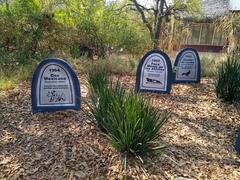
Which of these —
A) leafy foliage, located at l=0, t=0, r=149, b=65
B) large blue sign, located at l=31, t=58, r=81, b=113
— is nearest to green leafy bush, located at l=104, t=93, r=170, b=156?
large blue sign, located at l=31, t=58, r=81, b=113

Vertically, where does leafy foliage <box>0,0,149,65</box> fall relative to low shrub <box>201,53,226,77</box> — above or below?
above

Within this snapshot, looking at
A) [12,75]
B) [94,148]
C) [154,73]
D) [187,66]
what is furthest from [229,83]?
[12,75]

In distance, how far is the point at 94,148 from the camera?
3.33 meters

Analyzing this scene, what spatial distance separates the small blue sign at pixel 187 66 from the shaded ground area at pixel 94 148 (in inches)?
76.8

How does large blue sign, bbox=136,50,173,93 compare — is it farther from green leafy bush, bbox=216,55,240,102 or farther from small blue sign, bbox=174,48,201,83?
small blue sign, bbox=174,48,201,83

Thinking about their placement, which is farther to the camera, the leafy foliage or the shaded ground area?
the leafy foliage

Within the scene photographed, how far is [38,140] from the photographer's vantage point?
3.51 m

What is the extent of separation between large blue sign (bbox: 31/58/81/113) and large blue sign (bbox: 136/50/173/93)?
5.71 feet

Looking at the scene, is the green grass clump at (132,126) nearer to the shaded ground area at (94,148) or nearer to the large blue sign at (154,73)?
the shaded ground area at (94,148)

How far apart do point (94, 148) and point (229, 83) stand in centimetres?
321

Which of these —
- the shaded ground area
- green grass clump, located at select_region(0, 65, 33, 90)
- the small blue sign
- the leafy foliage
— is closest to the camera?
the shaded ground area

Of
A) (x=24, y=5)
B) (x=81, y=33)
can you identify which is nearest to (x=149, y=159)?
(x=24, y=5)

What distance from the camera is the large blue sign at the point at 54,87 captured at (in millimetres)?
4059

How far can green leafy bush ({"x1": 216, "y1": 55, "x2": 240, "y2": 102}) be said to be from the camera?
534cm
